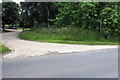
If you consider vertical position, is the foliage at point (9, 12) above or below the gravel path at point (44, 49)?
above

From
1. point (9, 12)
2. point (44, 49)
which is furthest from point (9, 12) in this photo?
point (44, 49)

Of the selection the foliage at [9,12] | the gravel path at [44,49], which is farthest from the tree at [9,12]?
the gravel path at [44,49]

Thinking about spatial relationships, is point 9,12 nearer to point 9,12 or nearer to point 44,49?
point 9,12

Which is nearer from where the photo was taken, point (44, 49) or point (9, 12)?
point (44, 49)

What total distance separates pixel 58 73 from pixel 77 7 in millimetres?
18385

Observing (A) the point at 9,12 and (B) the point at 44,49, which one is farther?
(A) the point at 9,12

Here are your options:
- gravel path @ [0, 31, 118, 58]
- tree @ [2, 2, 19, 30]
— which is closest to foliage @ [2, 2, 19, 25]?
tree @ [2, 2, 19, 30]

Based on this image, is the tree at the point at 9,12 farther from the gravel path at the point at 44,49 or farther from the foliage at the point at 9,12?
the gravel path at the point at 44,49

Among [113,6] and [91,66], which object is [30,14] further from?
[91,66]

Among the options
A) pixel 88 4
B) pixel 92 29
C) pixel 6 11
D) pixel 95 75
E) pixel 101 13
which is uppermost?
pixel 6 11

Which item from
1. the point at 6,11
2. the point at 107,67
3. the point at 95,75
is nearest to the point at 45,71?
the point at 95,75

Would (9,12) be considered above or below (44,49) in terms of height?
above

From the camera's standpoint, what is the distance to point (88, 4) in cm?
1914

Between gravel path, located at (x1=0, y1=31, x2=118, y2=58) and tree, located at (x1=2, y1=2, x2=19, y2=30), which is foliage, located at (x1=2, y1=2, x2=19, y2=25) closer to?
tree, located at (x1=2, y1=2, x2=19, y2=30)
